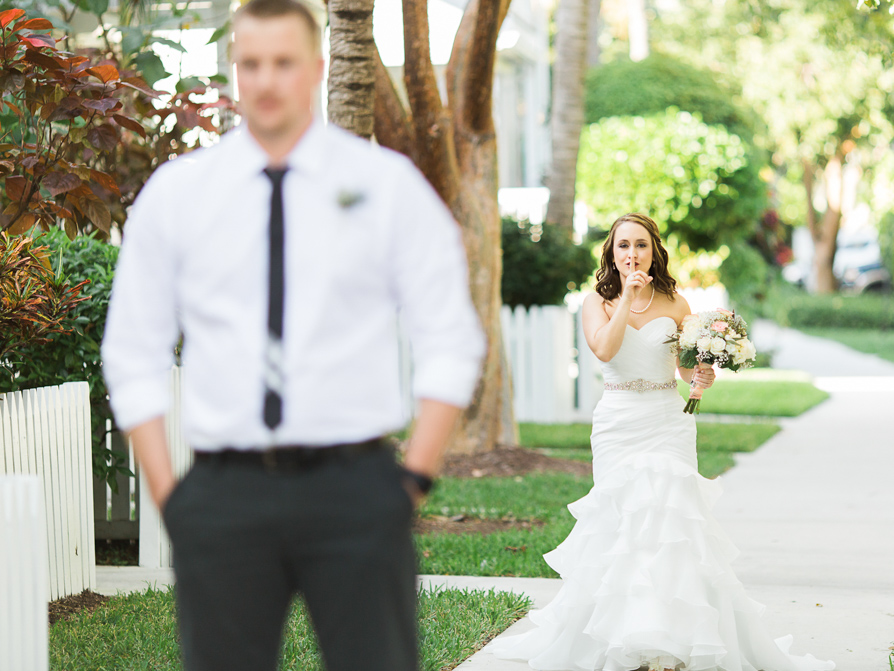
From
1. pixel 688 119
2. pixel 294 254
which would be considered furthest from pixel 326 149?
pixel 688 119

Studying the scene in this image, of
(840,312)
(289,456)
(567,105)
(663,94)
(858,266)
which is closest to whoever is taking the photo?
(289,456)

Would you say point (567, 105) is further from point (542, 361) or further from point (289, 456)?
point (289, 456)

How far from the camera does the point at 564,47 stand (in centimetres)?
1264

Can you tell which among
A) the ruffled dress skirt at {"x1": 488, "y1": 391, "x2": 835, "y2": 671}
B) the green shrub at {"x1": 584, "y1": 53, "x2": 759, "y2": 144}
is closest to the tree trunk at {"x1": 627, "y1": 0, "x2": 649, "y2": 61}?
the green shrub at {"x1": 584, "y1": 53, "x2": 759, "y2": 144}

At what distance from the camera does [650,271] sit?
4.75 m

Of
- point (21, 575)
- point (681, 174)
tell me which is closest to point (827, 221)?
point (681, 174)

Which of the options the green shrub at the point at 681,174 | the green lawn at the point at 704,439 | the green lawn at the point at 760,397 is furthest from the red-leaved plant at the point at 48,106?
the green shrub at the point at 681,174

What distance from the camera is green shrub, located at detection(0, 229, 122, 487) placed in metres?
5.87

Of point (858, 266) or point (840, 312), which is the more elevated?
point (858, 266)

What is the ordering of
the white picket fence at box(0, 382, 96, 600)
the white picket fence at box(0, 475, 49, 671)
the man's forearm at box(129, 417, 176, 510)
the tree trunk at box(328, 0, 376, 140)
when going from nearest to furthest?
1. the man's forearm at box(129, 417, 176, 510)
2. the white picket fence at box(0, 475, 49, 671)
3. the white picket fence at box(0, 382, 96, 600)
4. the tree trunk at box(328, 0, 376, 140)

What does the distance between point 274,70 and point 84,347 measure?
13.9 feet

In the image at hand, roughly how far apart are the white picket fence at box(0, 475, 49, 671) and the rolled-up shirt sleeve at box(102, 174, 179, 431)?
1.38m

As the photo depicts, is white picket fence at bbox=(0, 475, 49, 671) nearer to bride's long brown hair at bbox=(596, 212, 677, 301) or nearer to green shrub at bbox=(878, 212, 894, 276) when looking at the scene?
bride's long brown hair at bbox=(596, 212, 677, 301)

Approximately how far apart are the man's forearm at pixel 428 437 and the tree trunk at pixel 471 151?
21.3 ft
